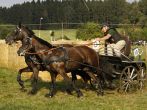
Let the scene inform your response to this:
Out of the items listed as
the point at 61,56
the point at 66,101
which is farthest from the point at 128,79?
the point at 66,101

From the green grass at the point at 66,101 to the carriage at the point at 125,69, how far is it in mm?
322

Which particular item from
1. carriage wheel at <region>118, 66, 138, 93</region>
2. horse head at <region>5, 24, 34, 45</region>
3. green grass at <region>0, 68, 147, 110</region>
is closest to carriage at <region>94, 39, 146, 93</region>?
carriage wheel at <region>118, 66, 138, 93</region>

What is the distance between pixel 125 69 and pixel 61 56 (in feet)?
→ 7.08

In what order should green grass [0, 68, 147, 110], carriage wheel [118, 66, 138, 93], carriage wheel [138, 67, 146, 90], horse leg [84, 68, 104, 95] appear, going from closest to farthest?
green grass [0, 68, 147, 110] < horse leg [84, 68, 104, 95] < carriage wheel [118, 66, 138, 93] < carriage wheel [138, 67, 146, 90]

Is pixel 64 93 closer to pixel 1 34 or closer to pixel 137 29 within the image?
pixel 1 34

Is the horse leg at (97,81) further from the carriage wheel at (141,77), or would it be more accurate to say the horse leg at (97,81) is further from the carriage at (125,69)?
the carriage wheel at (141,77)

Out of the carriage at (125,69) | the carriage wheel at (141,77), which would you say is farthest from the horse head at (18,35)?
the carriage wheel at (141,77)

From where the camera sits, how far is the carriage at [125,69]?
13219 mm

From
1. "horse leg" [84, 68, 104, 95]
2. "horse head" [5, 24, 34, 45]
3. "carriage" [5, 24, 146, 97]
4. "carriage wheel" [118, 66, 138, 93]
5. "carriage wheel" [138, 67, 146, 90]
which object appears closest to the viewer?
"carriage" [5, 24, 146, 97]

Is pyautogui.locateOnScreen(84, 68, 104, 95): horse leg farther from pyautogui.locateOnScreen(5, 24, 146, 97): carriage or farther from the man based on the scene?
the man

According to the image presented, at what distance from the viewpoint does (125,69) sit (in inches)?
521

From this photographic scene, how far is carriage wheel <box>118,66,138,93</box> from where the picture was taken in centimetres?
1322

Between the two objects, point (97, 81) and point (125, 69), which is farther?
point (125, 69)

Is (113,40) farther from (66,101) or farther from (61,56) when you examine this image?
(66,101)
